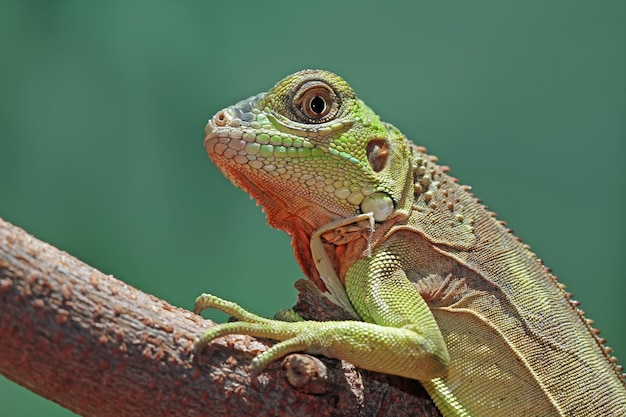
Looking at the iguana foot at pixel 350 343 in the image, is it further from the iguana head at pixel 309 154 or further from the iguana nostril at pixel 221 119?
the iguana nostril at pixel 221 119

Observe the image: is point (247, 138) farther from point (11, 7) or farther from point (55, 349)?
point (11, 7)

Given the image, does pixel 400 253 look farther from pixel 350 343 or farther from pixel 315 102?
pixel 315 102

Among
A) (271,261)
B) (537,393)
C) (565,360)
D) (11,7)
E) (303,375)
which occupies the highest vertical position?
(11,7)

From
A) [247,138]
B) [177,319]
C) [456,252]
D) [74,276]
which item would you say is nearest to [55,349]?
[74,276]

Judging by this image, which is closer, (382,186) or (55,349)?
(55,349)

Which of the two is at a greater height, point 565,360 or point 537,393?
point 565,360

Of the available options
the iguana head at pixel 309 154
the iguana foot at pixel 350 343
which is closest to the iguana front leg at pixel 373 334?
the iguana foot at pixel 350 343

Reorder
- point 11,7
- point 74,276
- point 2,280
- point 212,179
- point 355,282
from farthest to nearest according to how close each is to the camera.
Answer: point 212,179 < point 11,7 < point 355,282 < point 74,276 < point 2,280

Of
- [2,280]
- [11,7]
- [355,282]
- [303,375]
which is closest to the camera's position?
[2,280]
